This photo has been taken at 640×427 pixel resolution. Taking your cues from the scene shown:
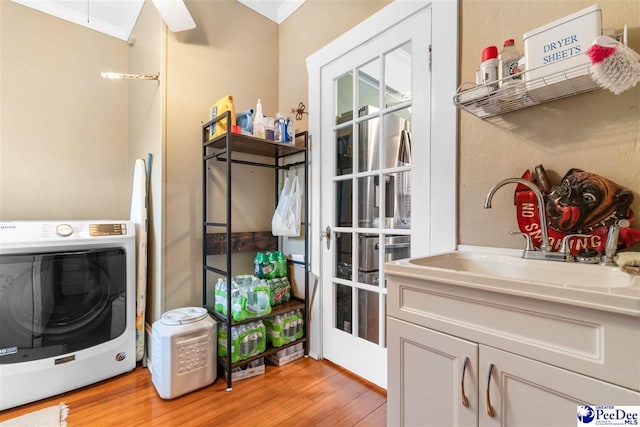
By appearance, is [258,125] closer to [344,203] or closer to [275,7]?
[344,203]

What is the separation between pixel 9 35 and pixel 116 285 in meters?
1.99

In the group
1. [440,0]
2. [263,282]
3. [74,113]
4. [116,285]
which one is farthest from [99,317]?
[440,0]

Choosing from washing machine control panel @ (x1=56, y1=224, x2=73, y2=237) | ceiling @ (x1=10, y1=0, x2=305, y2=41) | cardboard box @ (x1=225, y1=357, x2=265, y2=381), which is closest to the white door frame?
ceiling @ (x1=10, y1=0, x2=305, y2=41)

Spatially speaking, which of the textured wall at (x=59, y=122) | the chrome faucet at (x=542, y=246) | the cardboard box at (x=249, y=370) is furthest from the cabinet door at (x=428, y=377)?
the textured wall at (x=59, y=122)

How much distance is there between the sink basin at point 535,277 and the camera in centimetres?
61

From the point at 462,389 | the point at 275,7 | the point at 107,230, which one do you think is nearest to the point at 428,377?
the point at 462,389

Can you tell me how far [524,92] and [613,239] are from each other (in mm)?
562

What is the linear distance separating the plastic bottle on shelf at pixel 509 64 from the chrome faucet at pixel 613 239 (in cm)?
56

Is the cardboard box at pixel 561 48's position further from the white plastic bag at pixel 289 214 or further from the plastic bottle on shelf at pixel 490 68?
the white plastic bag at pixel 289 214

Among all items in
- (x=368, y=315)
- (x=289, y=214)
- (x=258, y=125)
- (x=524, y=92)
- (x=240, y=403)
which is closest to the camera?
(x=524, y=92)

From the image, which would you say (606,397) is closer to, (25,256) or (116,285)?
(116,285)

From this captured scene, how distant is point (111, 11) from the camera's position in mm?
2271

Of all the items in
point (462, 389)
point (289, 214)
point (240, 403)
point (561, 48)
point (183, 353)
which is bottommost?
point (240, 403)

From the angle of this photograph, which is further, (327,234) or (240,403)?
(327,234)
